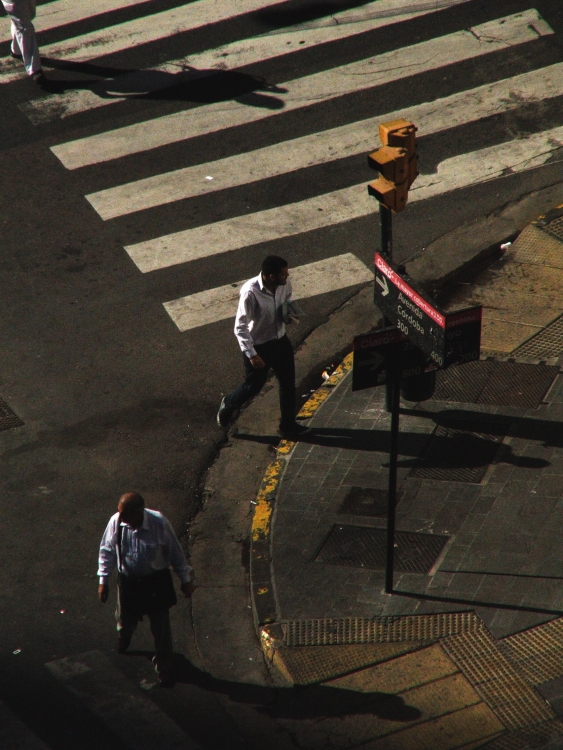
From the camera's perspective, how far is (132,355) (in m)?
11.0

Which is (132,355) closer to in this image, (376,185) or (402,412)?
(402,412)

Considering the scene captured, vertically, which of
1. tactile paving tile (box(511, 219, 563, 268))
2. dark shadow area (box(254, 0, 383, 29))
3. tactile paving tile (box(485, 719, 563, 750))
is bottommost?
tactile paving tile (box(485, 719, 563, 750))

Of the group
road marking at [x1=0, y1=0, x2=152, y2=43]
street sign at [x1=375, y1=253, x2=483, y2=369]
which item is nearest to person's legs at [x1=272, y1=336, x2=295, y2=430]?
street sign at [x1=375, y1=253, x2=483, y2=369]

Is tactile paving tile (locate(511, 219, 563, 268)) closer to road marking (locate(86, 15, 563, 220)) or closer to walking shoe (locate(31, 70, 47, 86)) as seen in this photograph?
road marking (locate(86, 15, 563, 220))

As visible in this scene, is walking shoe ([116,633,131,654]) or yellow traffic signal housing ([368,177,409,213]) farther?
yellow traffic signal housing ([368,177,409,213])

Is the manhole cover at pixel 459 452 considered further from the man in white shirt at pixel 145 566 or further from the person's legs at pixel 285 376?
the man in white shirt at pixel 145 566

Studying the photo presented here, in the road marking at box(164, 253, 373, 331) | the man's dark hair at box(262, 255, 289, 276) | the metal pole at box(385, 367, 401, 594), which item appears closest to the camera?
the metal pole at box(385, 367, 401, 594)

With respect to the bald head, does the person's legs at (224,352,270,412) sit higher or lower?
lower

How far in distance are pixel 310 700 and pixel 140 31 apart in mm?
11394

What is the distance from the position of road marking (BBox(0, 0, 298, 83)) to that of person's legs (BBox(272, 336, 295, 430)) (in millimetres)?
7777

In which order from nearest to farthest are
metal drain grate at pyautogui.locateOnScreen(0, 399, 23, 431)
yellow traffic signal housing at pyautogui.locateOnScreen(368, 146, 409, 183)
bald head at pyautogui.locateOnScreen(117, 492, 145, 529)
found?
bald head at pyautogui.locateOnScreen(117, 492, 145, 529) → yellow traffic signal housing at pyautogui.locateOnScreen(368, 146, 409, 183) → metal drain grate at pyautogui.locateOnScreen(0, 399, 23, 431)

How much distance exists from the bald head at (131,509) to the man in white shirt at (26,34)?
9604 millimetres

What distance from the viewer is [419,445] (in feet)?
31.8

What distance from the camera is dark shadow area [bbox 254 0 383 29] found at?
16094mm
